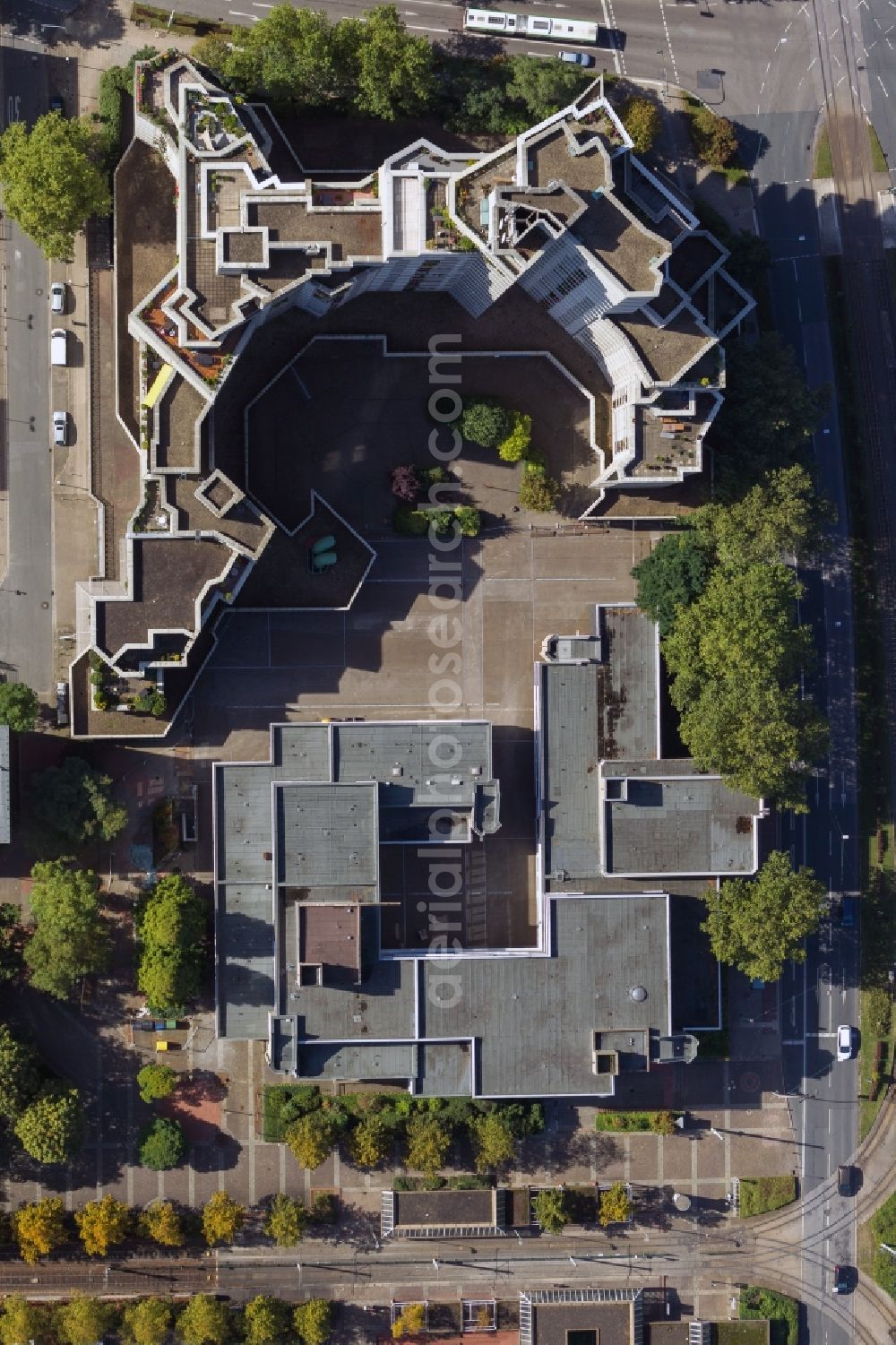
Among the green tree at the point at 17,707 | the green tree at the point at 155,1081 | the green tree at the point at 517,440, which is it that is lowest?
the green tree at the point at 155,1081

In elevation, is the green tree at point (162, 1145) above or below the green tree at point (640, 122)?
below

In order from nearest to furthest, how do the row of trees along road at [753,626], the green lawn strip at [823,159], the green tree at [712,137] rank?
the row of trees along road at [753,626] → the green tree at [712,137] → the green lawn strip at [823,159]

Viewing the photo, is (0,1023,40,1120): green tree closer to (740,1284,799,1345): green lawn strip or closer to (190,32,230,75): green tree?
(740,1284,799,1345): green lawn strip

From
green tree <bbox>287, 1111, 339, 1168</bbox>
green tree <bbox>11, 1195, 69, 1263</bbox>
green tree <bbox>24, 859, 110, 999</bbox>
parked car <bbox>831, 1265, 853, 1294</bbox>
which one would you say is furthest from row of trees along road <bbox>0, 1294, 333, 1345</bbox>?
parked car <bbox>831, 1265, 853, 1294</bbox>

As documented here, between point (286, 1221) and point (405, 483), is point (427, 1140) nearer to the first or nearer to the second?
point (286, 1221)

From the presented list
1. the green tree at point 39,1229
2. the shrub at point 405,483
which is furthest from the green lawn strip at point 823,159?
the green tree at point 39,1229

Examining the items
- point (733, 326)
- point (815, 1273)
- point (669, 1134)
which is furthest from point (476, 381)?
point (815, 1273)

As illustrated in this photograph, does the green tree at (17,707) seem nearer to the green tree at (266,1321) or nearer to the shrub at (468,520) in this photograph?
the shrub at (468,520)
